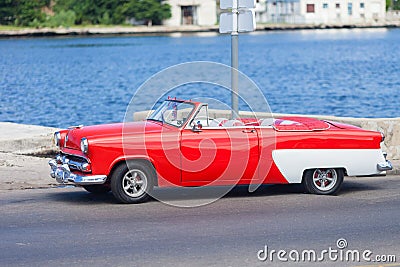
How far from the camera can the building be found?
17388 cm

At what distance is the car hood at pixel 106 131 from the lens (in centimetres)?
1261

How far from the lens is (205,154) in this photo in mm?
12805

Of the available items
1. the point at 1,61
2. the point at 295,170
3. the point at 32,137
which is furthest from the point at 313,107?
the point at 1,61

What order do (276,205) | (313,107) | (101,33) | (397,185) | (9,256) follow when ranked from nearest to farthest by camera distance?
(9,256) < (276,205) < (397,185) < (313,107) < (101,33)

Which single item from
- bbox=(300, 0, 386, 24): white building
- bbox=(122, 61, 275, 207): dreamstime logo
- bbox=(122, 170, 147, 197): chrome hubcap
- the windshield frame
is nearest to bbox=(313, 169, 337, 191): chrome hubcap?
bbox=(122, 61, 275, 207): dreamstime logo

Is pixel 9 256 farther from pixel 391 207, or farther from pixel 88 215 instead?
pixel 391 207

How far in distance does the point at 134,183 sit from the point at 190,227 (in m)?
1.73

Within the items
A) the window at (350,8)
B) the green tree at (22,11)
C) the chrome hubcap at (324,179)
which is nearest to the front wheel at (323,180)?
the chrome hubcap at (324,179)

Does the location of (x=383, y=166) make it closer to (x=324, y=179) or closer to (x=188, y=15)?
(x=324, y=179)

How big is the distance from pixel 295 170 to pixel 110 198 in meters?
2.58

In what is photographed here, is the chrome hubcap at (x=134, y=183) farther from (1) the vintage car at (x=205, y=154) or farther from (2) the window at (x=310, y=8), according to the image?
(2) the window at (x=310, y=8)

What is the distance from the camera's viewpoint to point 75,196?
44.3 feet

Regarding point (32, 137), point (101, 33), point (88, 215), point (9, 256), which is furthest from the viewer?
point (101, 33)

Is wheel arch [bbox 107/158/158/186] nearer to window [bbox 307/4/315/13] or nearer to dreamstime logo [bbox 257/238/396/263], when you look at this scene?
dreamstime logo [bbox 257/238/396/263]
